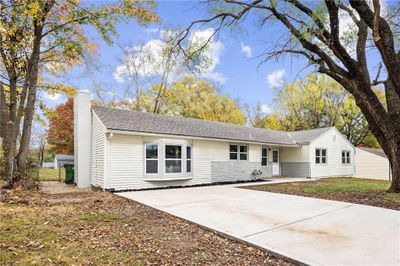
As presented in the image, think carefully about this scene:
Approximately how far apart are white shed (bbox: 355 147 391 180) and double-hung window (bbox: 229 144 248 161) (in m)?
12.9

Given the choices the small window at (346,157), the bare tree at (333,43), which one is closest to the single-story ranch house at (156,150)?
the bare tree at (333,43)

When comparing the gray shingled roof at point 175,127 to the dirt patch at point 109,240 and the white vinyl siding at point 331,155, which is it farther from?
the dirt patch at point 109,240

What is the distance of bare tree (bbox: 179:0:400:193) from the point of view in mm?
8469

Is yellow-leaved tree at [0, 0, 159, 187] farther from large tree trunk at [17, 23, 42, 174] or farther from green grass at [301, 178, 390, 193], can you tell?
green grass at [301, 178, 390, 193]

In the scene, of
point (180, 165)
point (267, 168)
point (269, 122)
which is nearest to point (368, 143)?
point (269, 122)

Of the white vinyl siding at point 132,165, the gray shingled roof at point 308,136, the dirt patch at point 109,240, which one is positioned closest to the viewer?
the dirt patch at point 109,240

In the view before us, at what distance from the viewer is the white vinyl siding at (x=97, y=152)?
11.2m

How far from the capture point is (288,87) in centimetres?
2961

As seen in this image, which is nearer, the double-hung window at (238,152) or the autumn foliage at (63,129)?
the double-hung window at (238,152)

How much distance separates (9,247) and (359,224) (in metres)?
6.90

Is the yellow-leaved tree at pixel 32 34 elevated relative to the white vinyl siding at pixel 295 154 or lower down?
elevated

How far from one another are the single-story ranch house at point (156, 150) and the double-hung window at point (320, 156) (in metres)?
3.38

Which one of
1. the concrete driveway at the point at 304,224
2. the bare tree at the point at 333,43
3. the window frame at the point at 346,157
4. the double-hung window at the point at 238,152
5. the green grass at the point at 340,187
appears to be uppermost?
the bare tree at the point at 333,43

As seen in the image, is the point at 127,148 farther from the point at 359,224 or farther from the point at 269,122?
the point at 269,122
